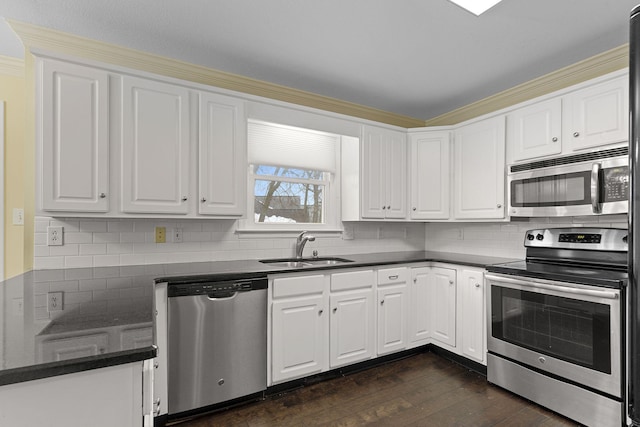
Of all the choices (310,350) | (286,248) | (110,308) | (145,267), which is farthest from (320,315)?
(110,308)

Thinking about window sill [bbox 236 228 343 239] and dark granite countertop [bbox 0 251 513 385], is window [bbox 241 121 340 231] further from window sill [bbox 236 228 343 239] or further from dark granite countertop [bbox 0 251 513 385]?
dark granite countertop [bbox 0 251 513 385]

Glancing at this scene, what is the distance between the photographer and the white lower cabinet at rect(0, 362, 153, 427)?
728mm

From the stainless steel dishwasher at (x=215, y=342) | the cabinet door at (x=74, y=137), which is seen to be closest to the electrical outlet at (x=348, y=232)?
the stainless steel dishwasher at (x=215, y=342)

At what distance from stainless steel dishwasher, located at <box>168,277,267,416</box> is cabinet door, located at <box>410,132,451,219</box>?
1963mm

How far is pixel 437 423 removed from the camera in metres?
2.08

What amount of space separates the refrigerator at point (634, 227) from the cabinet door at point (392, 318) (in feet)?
7.47

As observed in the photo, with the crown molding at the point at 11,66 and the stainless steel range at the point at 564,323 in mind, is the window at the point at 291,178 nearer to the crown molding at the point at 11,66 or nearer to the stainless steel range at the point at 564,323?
the stainless steel range at the point at 564,323

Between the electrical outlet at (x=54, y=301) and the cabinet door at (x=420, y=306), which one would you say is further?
the cabinet door at (x=420, y=306)

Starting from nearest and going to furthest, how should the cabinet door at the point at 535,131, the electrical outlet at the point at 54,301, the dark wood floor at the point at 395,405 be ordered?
the electrical outlet at the point at 54,301 → the dark wood floor at the point at 395,405 → the cabinet door at the point at 535,131

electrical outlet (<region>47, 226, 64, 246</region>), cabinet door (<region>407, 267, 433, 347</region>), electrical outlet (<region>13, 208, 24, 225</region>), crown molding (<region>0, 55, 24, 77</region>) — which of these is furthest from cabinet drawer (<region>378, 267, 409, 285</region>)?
crown molding (<region>0, 55, 24, 77</region>)

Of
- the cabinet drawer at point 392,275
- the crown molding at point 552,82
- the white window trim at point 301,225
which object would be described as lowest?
the cabinet drawer at point 392,275

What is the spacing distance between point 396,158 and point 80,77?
2728mm

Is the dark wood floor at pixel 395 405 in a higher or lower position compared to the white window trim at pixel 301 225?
lower

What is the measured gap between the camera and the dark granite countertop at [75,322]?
748 millimetres
